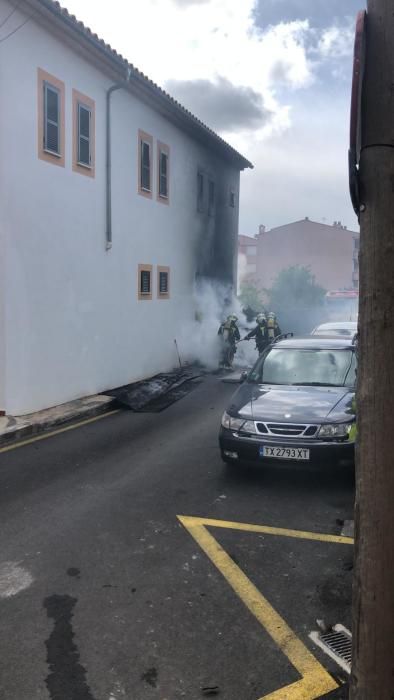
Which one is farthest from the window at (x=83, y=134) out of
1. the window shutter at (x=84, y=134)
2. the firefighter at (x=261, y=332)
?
the firefighter at (x=261, y=332)

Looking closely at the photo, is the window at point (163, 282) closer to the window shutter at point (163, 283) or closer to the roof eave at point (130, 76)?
the window shutter at point (163, 283)

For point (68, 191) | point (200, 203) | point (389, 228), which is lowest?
point (389, 228)

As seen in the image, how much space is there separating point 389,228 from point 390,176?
0.61ft

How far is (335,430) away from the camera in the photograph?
589 cm

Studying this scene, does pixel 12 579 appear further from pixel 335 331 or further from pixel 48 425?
pixel 335 331

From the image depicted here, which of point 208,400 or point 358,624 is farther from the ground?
point 358,624

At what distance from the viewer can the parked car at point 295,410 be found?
5879 mm

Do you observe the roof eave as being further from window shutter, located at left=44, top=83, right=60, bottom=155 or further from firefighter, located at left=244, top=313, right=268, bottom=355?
firefighter, located at left=244, top=313, right=268, bottom=355

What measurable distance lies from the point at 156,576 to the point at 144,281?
35.9 feet

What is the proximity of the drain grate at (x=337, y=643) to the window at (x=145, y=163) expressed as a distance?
39.4ft

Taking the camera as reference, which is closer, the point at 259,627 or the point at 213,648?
the point at 213,648

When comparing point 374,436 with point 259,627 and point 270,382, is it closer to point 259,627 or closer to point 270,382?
point 259,627

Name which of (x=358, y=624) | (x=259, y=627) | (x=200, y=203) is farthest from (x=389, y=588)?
(x=200, y=203)

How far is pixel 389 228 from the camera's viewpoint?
2053mm
